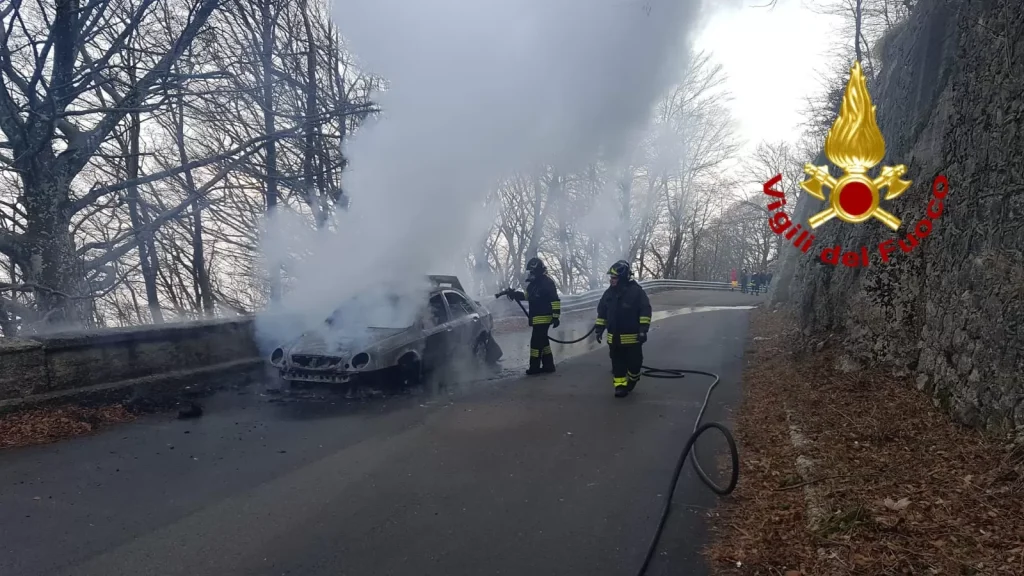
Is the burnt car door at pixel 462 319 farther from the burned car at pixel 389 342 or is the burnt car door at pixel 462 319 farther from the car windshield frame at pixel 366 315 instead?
the car windshield frame at pixel 366 315

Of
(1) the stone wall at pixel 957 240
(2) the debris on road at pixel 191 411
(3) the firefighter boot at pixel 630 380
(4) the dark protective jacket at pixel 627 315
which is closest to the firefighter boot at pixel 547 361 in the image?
(4) the dark protective jacket at pixel 627 315

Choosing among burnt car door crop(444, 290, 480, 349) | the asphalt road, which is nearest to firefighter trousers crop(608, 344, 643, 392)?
the asphalt road

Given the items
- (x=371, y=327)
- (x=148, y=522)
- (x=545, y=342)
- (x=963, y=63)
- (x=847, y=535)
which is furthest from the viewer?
(x=545, y=342)

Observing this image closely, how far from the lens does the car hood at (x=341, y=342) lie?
24.2ft

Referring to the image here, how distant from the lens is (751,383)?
8.35 metres

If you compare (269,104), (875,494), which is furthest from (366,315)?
(875,494)

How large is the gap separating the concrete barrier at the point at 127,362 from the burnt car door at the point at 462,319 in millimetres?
2989

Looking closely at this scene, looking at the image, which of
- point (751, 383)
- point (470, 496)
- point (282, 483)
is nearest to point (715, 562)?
point (470, 496)

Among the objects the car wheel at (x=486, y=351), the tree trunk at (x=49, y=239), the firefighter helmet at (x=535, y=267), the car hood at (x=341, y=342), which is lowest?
the car wheel at (x=486, y=351)

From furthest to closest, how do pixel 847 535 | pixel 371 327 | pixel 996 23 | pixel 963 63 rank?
1. pixel 371 327
2. pixel 963 63
3. pixel 996 23
4. pixel 847 535

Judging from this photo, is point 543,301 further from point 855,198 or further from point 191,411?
point 191,411

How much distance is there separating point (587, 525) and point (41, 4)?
8.98 meters

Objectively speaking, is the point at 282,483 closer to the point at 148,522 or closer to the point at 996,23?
the point at 148,522

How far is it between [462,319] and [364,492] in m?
5.04
